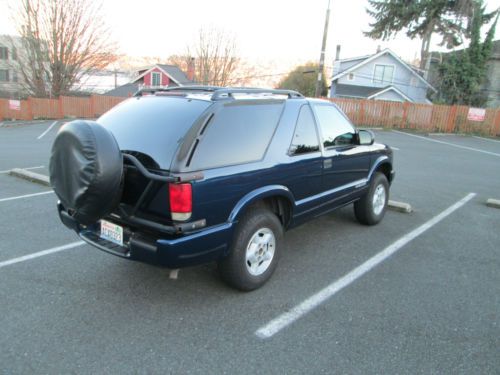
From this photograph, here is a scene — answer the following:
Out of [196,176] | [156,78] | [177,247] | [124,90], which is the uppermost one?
[156,78]

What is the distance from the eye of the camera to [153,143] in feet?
10.2

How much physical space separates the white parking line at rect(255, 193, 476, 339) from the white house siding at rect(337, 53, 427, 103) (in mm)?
32911

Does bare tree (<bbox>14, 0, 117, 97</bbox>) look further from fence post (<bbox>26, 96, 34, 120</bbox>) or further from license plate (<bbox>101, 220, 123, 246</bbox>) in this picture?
license plate (<bbox>101, 220, 123, 246</bbox>)

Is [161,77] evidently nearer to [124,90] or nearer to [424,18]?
[124,90]

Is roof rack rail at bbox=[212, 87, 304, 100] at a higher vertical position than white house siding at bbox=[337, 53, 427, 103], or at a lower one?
lower

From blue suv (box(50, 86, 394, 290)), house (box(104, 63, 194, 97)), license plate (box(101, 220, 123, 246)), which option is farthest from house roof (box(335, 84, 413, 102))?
license plate (box(101, 220, 123, 246))

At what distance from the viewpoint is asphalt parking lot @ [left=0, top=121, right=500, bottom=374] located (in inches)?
105

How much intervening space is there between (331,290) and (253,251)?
2.84ft

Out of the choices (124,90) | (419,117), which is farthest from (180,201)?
(124,90)

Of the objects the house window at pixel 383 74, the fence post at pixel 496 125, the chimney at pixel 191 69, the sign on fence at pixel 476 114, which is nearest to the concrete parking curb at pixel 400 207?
the sign on fence at pixel 476 114

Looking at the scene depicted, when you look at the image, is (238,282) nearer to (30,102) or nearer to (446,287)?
(446,287)

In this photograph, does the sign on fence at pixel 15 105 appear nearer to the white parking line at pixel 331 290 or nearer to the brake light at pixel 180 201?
the white parking line at pixel 331 290

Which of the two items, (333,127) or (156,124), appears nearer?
(156,124)

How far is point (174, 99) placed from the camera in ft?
11.5
